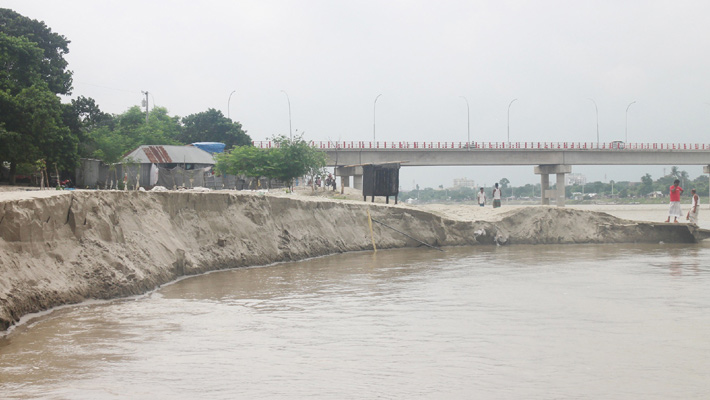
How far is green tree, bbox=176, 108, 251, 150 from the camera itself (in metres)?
66.7

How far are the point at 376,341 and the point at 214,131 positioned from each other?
59.3m

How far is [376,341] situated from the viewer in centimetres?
999

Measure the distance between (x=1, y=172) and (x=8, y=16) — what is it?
11.0 meters

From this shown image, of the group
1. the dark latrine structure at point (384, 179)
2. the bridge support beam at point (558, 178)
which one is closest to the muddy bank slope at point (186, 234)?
the dark latrine structure at point (384, 179)

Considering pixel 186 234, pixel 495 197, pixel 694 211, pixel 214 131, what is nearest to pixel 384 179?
pixel 495 197

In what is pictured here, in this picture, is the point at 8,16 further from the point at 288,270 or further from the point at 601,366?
the point at 601,366

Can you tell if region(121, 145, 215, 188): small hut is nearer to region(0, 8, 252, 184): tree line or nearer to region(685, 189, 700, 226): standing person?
region(0, 8, 252, 184): tree line

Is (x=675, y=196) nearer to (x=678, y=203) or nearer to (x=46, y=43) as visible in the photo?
(x=678, y=203)

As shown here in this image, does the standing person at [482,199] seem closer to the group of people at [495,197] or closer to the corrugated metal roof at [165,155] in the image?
the group of people at [495,197]

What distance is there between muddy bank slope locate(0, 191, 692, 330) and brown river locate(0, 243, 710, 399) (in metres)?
0.62

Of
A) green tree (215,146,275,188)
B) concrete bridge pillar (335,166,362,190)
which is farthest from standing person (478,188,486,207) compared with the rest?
concrete bridge pillar (335,166,362,190)

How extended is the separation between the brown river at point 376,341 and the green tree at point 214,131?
50.8 meters

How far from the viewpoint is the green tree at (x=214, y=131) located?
66.7m

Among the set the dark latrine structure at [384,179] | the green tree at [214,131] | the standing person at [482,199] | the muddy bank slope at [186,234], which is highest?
the green tree at [214,131]
